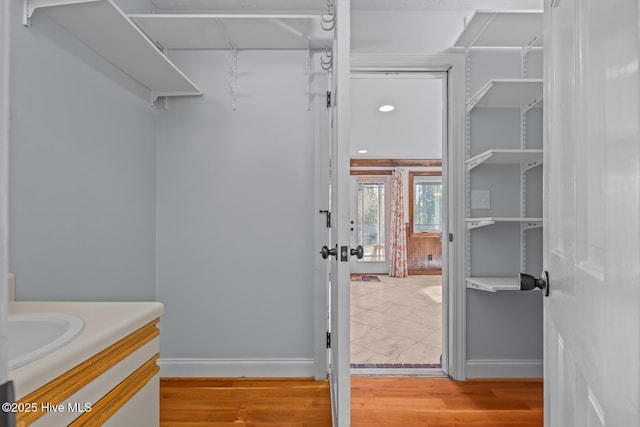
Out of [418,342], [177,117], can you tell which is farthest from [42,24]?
[418,342]

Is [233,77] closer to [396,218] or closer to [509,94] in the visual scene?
[509,94]

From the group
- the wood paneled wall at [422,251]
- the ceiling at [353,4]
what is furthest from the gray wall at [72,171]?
the wood paneled wall at [422,251]

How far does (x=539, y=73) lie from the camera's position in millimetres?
2322

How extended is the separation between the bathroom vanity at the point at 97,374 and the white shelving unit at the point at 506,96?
1733mm

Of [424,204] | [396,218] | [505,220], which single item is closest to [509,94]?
[505,220]

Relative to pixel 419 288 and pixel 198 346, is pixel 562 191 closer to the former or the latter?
pixel 198 346

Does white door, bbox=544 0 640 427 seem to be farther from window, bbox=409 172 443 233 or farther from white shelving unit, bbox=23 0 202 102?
window, bbox=409 172 443 233

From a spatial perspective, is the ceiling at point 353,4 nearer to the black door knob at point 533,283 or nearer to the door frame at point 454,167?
the door frame at point 454,167

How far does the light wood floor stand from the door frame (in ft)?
0.78

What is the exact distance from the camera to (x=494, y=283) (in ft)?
6.82

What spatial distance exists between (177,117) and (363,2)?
139cm

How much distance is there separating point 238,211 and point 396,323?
89.6 inches

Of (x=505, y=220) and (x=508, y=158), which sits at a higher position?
(x=508, y=158)

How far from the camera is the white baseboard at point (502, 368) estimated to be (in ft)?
7.63
